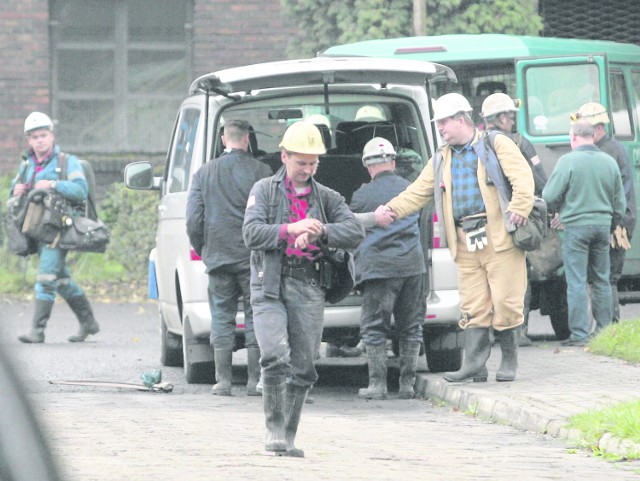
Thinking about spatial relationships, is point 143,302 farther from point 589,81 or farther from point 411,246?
point 411,246

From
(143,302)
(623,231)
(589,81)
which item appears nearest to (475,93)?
(589,81)

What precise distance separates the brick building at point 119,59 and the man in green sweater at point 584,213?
9.61m

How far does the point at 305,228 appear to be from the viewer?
6207 mm

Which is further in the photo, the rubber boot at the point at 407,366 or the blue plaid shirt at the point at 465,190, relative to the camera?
the rubber boot at the point at 407,366

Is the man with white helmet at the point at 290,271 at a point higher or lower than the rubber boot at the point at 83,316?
higher

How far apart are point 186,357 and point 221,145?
4.68ft

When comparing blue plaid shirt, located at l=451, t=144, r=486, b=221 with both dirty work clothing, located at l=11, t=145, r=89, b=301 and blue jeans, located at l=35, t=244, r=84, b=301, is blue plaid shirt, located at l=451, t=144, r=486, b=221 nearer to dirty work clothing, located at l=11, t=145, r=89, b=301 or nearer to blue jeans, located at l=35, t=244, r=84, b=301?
dirty work clothing, located at l=11, t=145, r=89, b=301

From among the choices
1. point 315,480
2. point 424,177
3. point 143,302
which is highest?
point 424,177

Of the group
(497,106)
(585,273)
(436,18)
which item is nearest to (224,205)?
(497,106)

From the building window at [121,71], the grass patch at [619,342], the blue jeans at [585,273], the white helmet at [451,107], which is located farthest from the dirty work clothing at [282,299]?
the building window at [121,71]

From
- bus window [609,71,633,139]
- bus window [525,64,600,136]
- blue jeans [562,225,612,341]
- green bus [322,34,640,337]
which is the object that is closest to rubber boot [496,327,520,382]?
blue jeans [562,225,612,341]

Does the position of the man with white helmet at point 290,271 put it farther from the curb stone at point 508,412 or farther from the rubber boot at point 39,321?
the rubber boot at point 39,321

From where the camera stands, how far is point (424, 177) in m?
8.53

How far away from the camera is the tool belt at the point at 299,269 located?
250 inches
